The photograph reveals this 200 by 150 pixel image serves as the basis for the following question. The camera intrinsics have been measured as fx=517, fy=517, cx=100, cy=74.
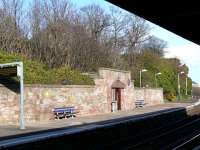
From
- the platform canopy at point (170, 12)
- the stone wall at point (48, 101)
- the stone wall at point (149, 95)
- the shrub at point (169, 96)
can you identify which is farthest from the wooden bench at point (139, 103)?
the platform canopy at point (170, 12)

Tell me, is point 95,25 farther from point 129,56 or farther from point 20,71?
point 20,71

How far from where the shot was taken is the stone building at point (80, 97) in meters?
29.6

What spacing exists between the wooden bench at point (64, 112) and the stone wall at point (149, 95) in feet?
50.1

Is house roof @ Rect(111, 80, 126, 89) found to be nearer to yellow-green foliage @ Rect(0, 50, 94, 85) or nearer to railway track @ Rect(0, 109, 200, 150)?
yellow-green foliage @ Rect(0, 50, 94, 85)

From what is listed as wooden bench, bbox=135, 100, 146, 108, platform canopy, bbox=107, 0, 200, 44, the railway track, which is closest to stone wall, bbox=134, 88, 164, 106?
wooden bench, bbox=135, 100, 146, 108

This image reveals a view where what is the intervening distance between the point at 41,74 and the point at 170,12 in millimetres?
24679

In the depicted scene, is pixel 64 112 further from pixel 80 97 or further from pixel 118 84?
pixel 118 84

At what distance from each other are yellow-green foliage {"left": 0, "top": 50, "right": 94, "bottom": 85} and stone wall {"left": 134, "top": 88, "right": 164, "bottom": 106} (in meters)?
12.6

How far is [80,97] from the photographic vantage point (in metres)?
37.4

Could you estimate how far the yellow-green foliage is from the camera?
33125mm

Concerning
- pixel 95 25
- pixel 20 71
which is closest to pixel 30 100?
pixel 20 71

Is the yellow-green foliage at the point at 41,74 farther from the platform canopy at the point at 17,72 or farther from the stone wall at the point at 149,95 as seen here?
the stone wall at the point at 149,95

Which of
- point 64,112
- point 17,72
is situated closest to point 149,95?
point 64,112

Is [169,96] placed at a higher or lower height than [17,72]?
lower
